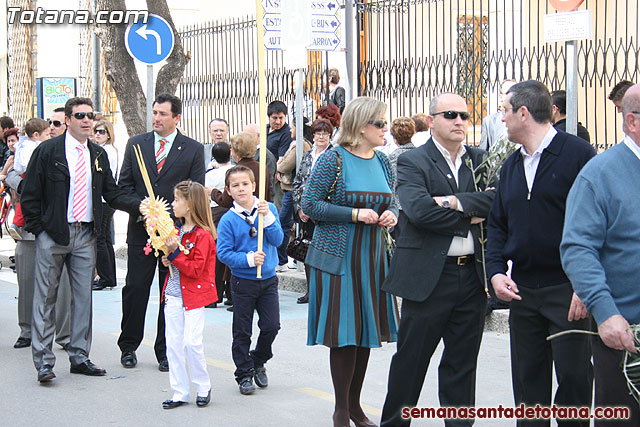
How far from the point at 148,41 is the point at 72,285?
4508 mm

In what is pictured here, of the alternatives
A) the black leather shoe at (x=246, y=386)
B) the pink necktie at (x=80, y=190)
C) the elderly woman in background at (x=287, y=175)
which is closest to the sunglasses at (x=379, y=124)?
the black leather shoe at (x=246, y=386)

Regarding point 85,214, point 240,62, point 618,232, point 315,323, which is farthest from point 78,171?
point 240,62

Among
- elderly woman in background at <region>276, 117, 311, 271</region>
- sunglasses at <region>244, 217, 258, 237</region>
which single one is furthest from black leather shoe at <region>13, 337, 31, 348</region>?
elderly woman in background at <region>276, 117, 311, 271</region>

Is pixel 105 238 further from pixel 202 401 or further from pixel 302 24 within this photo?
pixel 202 401

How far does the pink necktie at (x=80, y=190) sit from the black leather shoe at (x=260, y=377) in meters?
1.86

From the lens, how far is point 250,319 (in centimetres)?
707

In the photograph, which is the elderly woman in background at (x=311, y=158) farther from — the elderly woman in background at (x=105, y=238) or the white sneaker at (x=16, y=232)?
the elderly woman in background at (x=105, y=238)

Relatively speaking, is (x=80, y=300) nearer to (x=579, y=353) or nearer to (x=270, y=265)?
(x=270, y=265)

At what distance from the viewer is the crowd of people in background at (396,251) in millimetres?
4211

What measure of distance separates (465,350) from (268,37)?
7227mm

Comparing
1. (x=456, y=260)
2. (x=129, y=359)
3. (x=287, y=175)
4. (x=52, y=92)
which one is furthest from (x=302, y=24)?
(x=52, y=92)

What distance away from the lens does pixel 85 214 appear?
7.73m

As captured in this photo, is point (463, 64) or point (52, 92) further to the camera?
point (52, 92)

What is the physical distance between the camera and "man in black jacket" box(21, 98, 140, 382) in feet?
24.8
